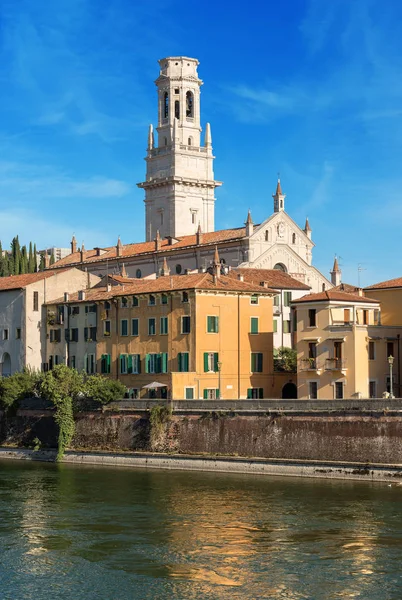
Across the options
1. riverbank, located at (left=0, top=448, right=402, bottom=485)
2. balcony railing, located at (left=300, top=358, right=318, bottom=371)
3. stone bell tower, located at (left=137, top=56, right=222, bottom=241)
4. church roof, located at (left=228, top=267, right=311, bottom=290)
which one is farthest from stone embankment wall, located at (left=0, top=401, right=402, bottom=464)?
stone bell tower, located at (left=137, top=56, right=222, bottom=241)

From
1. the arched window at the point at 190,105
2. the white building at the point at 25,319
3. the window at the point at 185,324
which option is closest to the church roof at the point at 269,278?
the window at the point at 185,324

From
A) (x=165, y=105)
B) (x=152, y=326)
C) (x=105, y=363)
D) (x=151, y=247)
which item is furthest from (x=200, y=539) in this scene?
(x=165, y=105)

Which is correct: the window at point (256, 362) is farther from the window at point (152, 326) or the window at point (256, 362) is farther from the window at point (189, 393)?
the window at point (152, 326)

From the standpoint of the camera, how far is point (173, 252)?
92.5 metres

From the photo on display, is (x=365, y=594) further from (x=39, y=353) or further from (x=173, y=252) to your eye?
(x=173, y=252)

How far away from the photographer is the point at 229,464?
54031mm

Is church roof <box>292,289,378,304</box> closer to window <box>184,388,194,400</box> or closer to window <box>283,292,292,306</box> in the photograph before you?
A: window <box>184,388,194,400</box>

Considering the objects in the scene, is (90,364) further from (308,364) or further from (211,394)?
(308,364)

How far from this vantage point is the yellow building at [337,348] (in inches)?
2285

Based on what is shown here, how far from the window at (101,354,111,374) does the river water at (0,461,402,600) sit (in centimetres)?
1697

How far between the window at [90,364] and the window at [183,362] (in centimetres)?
928

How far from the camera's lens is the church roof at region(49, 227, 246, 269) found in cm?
8972

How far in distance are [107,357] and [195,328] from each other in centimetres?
859

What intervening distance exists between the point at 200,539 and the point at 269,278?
39.9 meters
